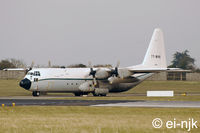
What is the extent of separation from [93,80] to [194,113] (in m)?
28.1

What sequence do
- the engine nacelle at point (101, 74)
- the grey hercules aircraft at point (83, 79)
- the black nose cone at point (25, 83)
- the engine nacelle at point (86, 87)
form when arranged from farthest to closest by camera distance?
1. the engine nacelle at point (101, 74)
2. the engine nacelle at point (86, 87)
3. the grey hercules aircraft at point (83, 79)
4. the black nose cone at point (25, 83)

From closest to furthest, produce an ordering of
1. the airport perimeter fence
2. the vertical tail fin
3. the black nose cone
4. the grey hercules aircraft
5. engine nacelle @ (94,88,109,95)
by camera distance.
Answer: the black nose cone, the grey hercules aircraft, engine nacelle @ (94,88,109,95), the vertical tail fin, the airport perimeter fence

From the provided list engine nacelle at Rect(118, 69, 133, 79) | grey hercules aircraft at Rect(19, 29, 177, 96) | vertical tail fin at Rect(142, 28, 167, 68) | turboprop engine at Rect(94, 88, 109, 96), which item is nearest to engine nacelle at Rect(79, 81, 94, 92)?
grey hercules aircraft at Rect(19, 29, 177, 96)

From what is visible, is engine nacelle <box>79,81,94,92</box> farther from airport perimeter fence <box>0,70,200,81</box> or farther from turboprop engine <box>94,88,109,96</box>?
airport perimeter fence <box>0,70,200,81</box>

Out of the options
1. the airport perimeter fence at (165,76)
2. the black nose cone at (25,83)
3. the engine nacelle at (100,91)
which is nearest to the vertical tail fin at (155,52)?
the engine nacelle at (100,91)

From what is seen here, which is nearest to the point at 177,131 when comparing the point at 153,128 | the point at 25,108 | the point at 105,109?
the point at 153,128

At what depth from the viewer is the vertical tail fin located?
210 ft

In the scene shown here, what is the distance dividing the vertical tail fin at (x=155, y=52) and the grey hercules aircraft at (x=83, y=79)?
2939 millimetres

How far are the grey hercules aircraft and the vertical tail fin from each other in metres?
2.94

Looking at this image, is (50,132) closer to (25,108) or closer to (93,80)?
(25,108)

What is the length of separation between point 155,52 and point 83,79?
13.5 meters

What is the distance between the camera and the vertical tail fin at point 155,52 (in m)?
64.0

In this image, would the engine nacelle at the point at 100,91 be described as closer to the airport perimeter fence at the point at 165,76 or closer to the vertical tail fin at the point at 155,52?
the vertical tail fin at the point at 155,52

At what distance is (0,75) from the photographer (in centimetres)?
9500
